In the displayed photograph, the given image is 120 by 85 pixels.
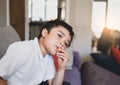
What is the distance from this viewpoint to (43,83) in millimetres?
1331

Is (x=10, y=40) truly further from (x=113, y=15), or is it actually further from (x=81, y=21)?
(x=113, y=15)

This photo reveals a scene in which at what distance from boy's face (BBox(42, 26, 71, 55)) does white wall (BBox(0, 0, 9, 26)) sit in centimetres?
320

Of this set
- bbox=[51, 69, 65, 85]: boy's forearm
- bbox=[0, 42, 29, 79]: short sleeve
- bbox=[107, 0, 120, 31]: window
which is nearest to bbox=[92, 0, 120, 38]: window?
bbox=[107, 0, 120, 31]: window

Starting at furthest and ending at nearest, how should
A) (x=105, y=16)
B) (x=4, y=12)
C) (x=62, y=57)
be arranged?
(x=4, y=12) < (x=105, y=16) < (x=62, y=57)

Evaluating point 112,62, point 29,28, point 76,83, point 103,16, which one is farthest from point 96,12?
point 76,83

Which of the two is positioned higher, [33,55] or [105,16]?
[105,16]

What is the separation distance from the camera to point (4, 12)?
4250mm

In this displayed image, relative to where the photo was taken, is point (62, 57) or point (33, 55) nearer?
point (33, 55)

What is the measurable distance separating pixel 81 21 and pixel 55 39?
2774 millimetres

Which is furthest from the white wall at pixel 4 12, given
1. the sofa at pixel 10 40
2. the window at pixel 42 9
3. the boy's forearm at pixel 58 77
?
the boy's forearm at pixel 58 77

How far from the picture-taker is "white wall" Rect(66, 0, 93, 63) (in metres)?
3.81

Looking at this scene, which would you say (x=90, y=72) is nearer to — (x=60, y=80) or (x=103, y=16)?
(x=60, y=80)

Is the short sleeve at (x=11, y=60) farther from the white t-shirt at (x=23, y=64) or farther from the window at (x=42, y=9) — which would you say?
the window at (x=42, y=9)

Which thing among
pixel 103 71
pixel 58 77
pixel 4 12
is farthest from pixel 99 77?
pixel 4 12
